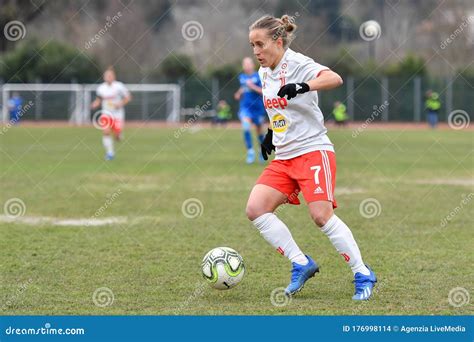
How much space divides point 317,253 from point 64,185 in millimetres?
8263

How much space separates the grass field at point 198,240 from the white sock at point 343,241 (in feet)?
0.85

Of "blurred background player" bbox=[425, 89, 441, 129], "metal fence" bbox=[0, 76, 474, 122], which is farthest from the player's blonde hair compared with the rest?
"metal fence" bbox=[0, 76, 474, 122]

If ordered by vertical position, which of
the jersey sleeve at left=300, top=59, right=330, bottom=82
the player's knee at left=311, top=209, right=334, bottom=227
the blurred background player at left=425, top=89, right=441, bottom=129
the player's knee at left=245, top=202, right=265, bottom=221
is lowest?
the blurred background player at left=425, top=89, right=441, bottom=129

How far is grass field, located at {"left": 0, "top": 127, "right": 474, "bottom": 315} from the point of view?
6684mm

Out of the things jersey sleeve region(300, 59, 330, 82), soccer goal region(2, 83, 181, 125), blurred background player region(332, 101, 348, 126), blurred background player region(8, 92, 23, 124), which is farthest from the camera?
soccer goal region(2, 83, 181, 125)

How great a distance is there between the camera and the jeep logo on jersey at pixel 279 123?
6.87 meters

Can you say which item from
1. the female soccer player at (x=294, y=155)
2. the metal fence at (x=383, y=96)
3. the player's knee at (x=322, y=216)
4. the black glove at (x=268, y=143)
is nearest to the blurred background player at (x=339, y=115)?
the metal fence at (x=383, y=96)

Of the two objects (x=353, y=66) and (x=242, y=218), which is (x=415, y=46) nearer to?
(x=353, y=66)

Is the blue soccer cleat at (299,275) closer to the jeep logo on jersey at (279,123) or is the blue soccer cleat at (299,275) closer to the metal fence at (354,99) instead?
the jeep logo on jersey at (279,123)

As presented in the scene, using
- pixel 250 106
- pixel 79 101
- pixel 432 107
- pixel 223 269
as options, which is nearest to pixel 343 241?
pixel 223 269

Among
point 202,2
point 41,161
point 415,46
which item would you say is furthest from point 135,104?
point 41,161

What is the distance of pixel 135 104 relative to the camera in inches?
2013

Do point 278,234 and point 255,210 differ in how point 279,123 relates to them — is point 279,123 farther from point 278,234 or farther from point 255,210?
point 278,234

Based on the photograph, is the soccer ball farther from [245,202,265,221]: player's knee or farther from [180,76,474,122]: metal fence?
[180,76,474,122]: metal fence
